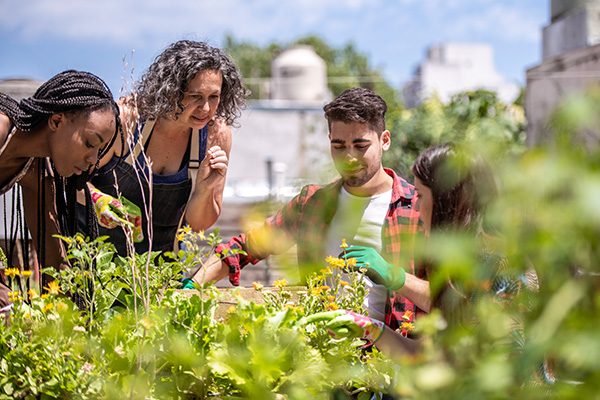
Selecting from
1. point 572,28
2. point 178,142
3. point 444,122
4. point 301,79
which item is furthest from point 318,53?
point 178,142

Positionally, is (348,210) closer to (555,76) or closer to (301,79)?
(555,76)

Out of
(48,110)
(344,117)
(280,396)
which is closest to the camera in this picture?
(280,396)

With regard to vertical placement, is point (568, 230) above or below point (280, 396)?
above

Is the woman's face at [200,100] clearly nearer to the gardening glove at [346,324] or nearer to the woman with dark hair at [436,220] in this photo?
the woman with dark hair at [436,220]

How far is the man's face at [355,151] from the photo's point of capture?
221 centimetres

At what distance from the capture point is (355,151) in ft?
7.32

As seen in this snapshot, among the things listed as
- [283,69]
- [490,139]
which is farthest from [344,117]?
[283,69]

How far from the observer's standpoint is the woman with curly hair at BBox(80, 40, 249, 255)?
2215 mm

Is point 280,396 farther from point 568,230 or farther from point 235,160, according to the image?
point 235,160

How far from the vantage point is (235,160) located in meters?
18.0

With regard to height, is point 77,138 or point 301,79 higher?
point 301,79

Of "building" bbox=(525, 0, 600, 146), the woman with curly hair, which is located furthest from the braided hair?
"building" bbox=(525, 0, 600, 146)

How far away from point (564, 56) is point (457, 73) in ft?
97.1

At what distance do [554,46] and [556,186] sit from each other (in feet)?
31.1
